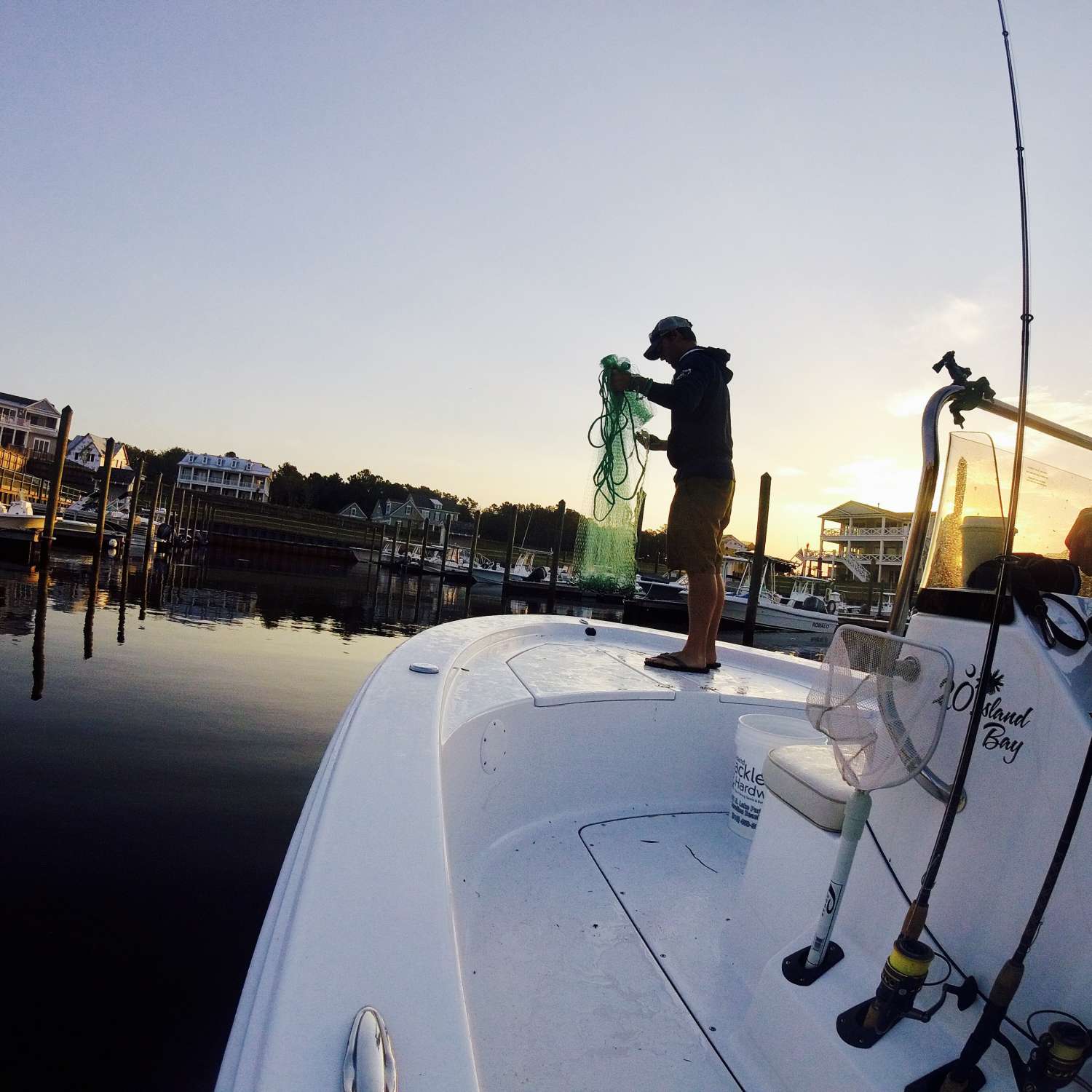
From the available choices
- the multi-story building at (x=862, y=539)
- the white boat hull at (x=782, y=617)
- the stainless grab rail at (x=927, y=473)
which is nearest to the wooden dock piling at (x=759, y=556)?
the white boat hull at (x=782, y=617)

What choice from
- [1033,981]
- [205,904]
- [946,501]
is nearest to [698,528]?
[946,501]

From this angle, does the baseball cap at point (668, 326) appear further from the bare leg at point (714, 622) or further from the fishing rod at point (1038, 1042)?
the fishing rod at point (1038, 1042)

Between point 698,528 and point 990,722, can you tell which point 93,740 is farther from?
point 990,722

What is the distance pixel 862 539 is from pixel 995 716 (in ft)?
Answer: 150

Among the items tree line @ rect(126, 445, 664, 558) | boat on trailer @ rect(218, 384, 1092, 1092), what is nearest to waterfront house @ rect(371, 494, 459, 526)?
tree line @ rect(126, 445, 664, 558)

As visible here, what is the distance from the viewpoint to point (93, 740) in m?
4.23

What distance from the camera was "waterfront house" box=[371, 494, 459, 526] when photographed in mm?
63938

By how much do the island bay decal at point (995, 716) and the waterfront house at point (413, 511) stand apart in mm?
61281

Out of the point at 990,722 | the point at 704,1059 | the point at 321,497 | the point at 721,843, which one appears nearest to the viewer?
the point at 990,722

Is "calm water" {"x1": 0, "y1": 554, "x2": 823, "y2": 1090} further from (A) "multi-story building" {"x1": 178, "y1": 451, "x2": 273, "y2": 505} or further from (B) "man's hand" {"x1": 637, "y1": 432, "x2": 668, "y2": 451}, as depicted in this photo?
(A) "multi-story building" {"x1": 178, "y1": 451, "x2": 273, "y2": 505}

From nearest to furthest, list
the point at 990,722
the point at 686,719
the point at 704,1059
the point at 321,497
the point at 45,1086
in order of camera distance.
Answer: the point at 990,722
the point at 704,1059
the point at 45,1086
the point at 686,719
the point at 321,497

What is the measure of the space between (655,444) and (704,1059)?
8.65ft

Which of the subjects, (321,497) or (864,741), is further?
(321,497)

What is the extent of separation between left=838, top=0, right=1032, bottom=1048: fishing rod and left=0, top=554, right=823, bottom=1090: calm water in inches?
70.7
